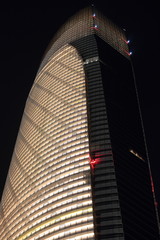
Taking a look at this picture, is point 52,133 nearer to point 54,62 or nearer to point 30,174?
point 30,174

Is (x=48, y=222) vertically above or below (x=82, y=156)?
below

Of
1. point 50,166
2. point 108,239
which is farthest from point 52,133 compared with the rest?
point 108,239

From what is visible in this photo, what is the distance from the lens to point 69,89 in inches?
4717

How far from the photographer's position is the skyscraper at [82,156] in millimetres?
81188

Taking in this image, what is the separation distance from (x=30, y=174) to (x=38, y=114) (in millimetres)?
24489

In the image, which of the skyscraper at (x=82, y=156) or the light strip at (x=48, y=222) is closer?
the skyscraper at (x=82, y=156)

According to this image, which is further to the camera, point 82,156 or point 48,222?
point 82,156

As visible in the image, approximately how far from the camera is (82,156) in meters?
94.5

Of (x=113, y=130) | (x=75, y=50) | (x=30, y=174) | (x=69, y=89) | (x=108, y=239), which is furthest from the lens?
(x=75, y=50)

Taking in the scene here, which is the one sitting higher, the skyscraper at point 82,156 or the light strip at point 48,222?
the skyscraper at point 82,156

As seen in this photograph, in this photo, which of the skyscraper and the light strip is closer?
the skyscraper

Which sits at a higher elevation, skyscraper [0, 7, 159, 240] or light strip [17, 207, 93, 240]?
skyscraper [0, 7, 159, 240]

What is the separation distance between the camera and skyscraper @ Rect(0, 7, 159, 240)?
81.2 metres

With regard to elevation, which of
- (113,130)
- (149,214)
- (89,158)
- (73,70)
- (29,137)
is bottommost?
(149,214)
